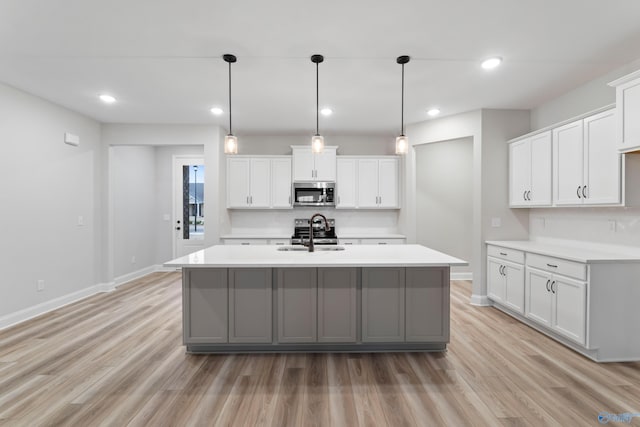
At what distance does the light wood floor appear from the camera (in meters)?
2.04

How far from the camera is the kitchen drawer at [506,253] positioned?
3637mm

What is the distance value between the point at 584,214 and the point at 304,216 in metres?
4.02

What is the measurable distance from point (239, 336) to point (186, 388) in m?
0.60

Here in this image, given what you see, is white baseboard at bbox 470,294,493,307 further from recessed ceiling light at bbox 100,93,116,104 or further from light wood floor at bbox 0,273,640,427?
recessed ceiling light at bbox 100,93,116,104

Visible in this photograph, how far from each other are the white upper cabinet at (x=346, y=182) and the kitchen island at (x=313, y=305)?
9.06 ft

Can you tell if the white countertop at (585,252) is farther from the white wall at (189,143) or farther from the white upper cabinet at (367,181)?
the white wall at (189,143)

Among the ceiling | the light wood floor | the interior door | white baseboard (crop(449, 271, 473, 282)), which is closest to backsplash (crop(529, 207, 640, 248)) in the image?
the light wood floor

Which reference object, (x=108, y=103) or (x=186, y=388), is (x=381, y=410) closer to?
(x=186, y=388)

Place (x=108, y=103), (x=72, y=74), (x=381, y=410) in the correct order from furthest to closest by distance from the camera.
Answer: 1. (x=108, y=103)
2. (x=72, y=74)
3. (x=381, y=410)

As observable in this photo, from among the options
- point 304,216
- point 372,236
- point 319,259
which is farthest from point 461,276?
point 319,259

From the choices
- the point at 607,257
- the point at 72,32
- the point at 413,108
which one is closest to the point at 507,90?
the point at 413,108

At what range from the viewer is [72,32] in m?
2.50

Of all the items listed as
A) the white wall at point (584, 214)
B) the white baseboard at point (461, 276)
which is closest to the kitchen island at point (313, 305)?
the white wall at point (584, 214)

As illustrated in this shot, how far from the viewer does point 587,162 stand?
3.13m
